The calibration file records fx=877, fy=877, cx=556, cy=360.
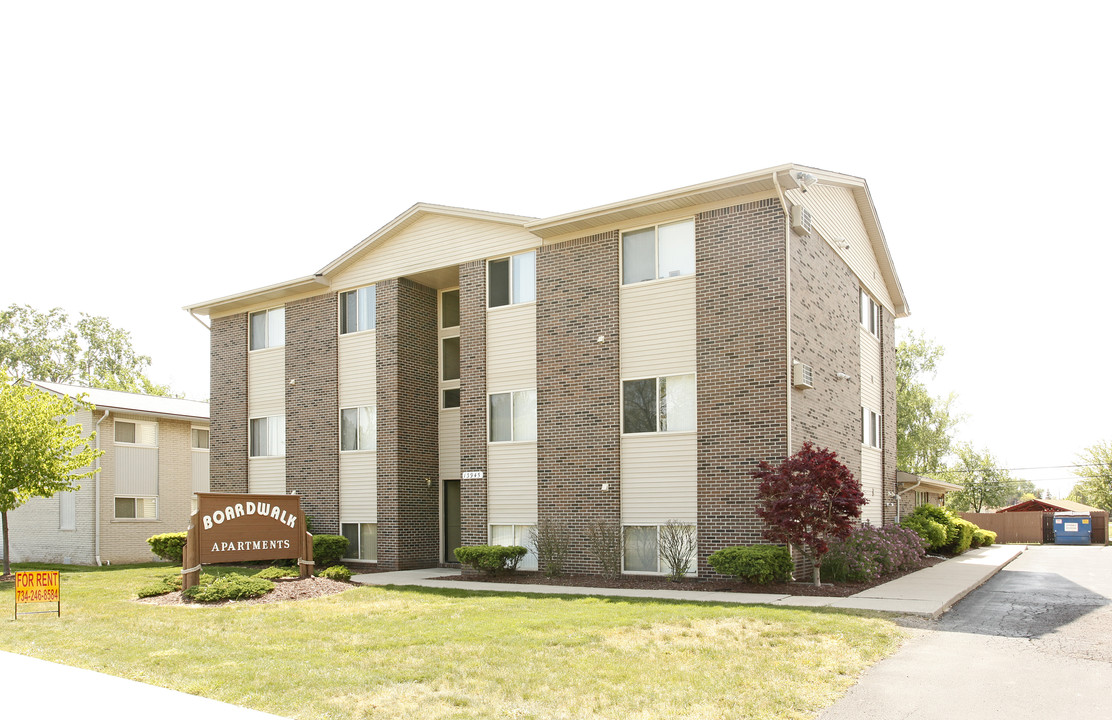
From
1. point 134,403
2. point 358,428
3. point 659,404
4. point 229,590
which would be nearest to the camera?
point 229,590

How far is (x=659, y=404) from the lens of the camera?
1764 cm

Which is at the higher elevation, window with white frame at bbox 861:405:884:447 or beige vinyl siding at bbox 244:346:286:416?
beige vinyl siding at bbox 244:346:286:416

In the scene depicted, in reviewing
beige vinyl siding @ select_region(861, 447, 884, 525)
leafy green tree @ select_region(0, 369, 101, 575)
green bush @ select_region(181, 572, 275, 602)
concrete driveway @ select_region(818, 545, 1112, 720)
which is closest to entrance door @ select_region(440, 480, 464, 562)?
green bush @ select_region(181, 572, 275, 602)

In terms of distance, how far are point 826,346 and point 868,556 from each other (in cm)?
468

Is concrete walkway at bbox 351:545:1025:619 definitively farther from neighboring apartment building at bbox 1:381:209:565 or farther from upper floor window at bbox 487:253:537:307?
neighboring apartment building at bbox 1:381:209:565

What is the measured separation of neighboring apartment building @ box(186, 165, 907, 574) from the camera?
16688 millimetres

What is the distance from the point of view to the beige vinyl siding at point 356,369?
22703 mm

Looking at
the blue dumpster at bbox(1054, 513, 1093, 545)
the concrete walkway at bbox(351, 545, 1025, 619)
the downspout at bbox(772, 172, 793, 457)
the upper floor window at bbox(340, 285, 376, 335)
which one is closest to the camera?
the concrete walkway at bbox(351, 545, 1025, 619)

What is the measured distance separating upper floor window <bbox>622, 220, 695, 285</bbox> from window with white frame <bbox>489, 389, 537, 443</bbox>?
358cm

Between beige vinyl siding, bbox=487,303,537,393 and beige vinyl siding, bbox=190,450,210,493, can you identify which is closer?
beige vinyl siding, bbox=487,303,537,393

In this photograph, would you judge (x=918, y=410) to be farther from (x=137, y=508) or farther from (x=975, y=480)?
(x=137, y=508)

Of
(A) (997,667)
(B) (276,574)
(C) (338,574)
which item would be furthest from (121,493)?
(A) (997,667)

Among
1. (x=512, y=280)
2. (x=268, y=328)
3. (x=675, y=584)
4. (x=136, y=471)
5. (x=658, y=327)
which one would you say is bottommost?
(x=675, y=584)

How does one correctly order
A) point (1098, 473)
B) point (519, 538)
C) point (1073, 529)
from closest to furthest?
1. point (519, 538)
2. point (1073, 529)
3. point (1098, 473)
